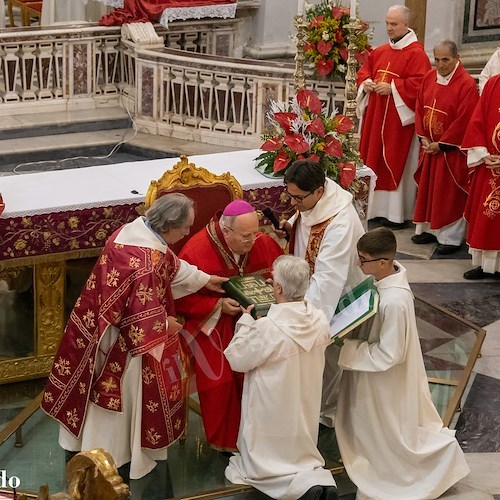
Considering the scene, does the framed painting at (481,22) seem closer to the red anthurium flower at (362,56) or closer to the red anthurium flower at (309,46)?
the red anthurium flower at (362,56)

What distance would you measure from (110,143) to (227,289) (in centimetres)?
546

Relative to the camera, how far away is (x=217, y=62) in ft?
35.3

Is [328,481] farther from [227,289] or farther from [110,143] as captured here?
[110,143]

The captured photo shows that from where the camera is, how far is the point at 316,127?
664 cm

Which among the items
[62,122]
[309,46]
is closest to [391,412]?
[309,46]

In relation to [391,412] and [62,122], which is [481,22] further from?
[391,412]

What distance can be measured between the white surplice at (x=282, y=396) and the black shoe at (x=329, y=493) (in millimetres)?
29

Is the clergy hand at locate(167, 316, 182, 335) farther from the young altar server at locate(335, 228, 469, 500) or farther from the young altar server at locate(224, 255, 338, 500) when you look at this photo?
the young altar server at locate(335, 228, 469, 500)

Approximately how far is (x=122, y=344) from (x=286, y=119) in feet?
5.83

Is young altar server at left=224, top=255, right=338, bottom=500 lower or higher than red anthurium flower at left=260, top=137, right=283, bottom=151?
lower

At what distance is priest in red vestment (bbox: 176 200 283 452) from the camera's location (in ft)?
19.3

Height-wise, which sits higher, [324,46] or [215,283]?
[324,46]

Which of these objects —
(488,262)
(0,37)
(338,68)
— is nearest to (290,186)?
(488,262)

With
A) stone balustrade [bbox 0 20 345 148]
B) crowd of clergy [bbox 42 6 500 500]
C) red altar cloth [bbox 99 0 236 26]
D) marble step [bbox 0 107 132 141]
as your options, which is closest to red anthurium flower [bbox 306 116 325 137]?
crowd of clergy [bbox 42 6 500 500]
